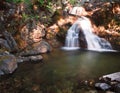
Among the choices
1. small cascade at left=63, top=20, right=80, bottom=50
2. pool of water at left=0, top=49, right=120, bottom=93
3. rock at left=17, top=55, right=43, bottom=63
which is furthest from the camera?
small cascade at left=63, top=20, right=80, bottom=50

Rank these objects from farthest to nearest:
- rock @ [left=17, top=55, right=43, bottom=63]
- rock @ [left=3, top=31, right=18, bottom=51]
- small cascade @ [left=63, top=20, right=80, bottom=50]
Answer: small cascade @ [left=63, top=20, right=80, bottom=50] → rock @ [left=3, top=31, right=18, bottom=51] → rock @ [left=17, top=55, right=43, bottom=63]

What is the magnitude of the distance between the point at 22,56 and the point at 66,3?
846cm

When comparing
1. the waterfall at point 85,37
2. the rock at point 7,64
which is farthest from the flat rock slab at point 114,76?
the waterfall at point 85,37

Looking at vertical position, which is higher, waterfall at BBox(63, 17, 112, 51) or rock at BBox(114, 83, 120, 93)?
waterfall at BBox(63, 17, 112, 51)

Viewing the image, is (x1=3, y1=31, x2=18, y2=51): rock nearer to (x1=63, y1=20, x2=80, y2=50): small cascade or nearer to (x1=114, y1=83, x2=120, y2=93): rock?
(x1=63, y1=20, x2=80, y2=50): small cascade

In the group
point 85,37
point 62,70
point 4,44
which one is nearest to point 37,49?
point 4,44

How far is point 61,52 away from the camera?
20.8 meters

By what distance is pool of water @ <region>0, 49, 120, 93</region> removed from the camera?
1358 cm

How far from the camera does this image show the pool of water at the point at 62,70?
1358cm

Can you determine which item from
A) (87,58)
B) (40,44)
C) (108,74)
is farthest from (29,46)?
(108,74)

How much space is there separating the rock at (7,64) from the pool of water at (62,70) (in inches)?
13.0

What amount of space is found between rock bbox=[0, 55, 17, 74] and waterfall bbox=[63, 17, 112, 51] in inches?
274

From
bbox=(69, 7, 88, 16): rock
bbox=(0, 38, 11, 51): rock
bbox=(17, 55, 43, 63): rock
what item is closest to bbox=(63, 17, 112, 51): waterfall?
bbox=(69, 7, 88, 16): rock

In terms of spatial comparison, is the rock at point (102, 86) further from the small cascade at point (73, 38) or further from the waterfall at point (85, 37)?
the small cascade at point (73, 38)
